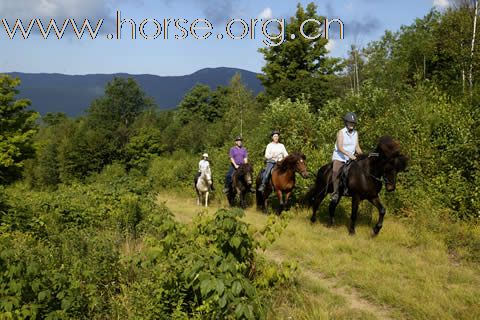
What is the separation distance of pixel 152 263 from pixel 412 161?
30.5ft

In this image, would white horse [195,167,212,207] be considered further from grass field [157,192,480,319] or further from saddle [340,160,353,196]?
saddle [340,160,353,196]

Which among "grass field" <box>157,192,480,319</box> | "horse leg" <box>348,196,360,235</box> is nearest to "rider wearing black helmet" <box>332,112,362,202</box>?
"horse leg" <box>348,196,360,235</box>

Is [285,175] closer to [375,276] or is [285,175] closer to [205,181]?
[205,181]

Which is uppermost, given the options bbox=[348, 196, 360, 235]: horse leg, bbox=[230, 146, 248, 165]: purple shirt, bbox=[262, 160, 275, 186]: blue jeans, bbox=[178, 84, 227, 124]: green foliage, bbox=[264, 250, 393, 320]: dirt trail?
bbox=[178, 84, 227, 124]: green foliage

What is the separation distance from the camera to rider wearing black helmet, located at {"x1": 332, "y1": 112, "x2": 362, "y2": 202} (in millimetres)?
9289

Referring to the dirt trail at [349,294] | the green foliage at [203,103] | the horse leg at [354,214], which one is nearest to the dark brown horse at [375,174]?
the horse leg at [354,214]

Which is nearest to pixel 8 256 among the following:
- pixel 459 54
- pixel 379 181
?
pixel 379 181

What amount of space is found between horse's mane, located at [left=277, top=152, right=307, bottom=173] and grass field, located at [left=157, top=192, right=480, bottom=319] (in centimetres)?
222

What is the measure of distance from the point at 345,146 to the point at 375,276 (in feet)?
13.5

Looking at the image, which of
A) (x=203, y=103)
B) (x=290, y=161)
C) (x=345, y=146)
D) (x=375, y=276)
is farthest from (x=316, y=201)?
(x=203, y=103)

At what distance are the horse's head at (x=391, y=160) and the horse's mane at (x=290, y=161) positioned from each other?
2.89m

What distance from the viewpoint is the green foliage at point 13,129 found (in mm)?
38625

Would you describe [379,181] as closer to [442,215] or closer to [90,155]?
[442,215]

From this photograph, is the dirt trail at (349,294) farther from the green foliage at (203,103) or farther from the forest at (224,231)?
the green foliage at (203,103)
